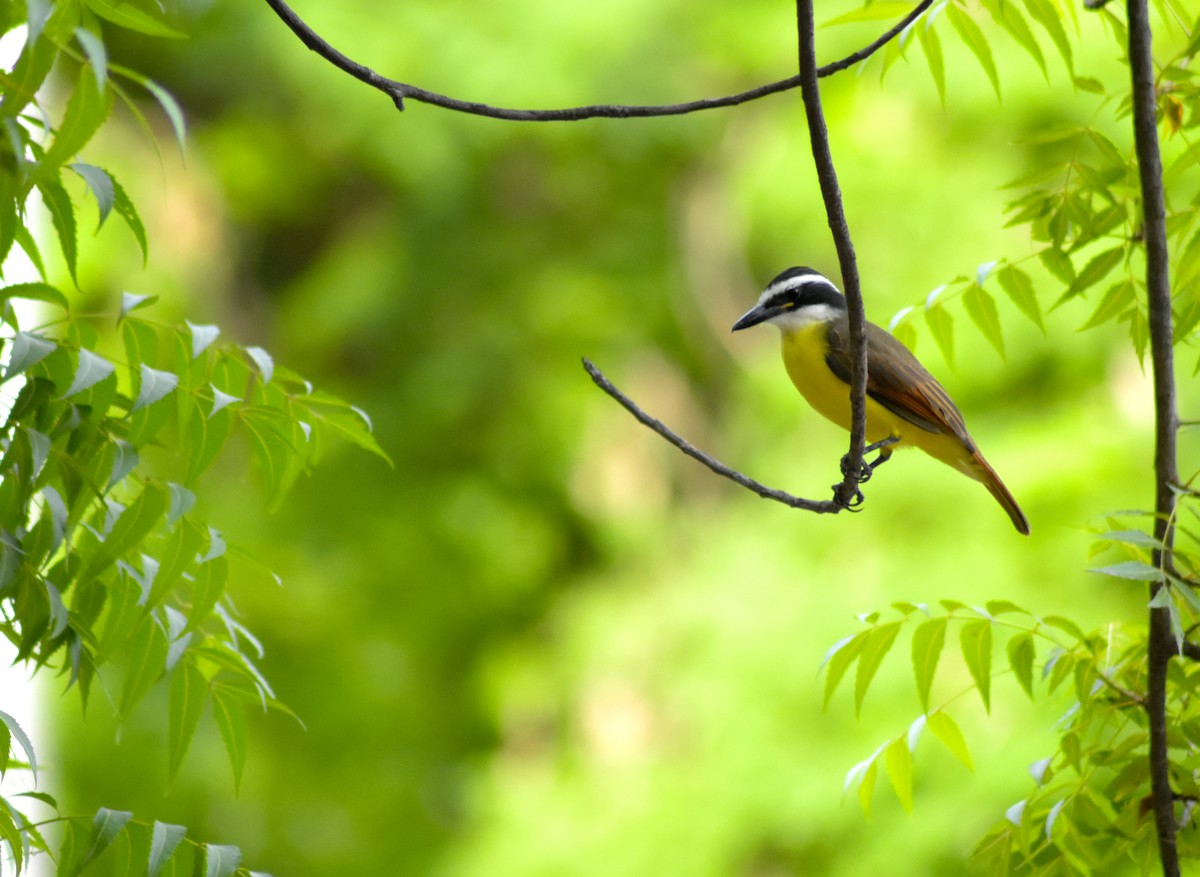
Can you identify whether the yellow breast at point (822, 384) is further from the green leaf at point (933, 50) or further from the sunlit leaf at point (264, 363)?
the sunlit leaf at point (264, 363)

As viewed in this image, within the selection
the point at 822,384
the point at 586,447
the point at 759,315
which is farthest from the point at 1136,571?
the point at 586,447

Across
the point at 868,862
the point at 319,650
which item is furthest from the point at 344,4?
the point at 868,862

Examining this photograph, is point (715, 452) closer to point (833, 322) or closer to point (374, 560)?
point (374, 560)

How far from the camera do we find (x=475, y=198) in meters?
10.7

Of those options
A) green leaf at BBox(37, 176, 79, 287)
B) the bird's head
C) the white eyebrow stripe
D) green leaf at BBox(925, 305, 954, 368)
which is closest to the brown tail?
the bird's head

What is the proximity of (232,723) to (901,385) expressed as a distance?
2369 millimetres

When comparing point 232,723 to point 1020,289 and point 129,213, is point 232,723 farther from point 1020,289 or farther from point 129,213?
point 1020,289

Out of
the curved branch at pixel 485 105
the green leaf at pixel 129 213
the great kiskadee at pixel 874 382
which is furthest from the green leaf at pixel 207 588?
the great kiskadee at pixel 874 382

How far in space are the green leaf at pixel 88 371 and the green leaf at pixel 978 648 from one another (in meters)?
1.36

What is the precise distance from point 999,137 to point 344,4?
449 centimetres

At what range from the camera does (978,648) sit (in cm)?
225

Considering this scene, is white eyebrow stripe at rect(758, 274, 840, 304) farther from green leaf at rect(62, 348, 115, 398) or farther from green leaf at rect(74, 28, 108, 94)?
green leaf at rect(74, 28, 108, 94)

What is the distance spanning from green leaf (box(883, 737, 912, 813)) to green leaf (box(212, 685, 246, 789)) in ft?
3.47

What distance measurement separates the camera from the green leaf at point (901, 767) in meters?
2.32
